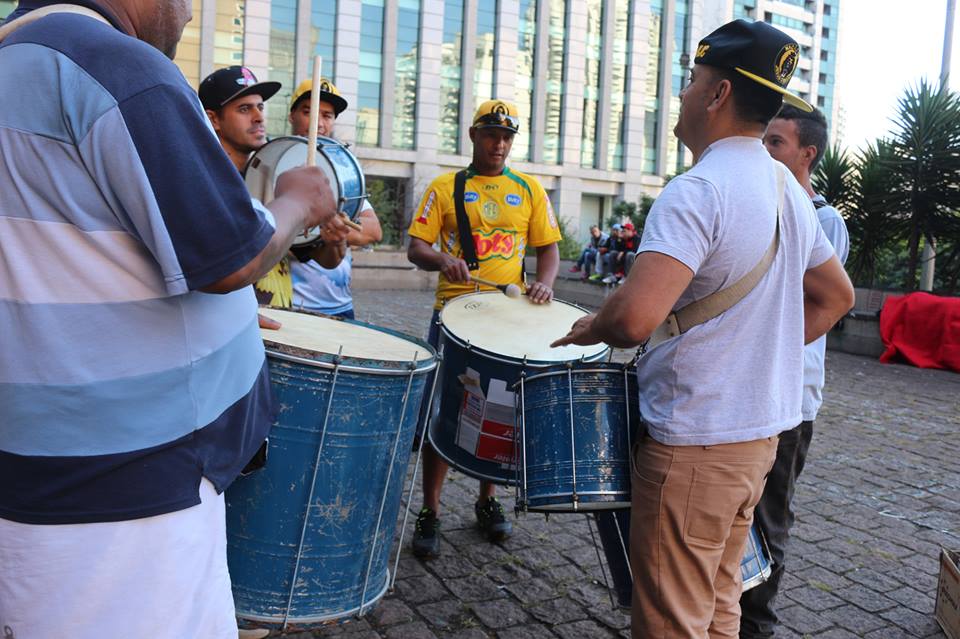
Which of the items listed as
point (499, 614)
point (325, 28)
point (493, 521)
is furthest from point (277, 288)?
point (325, 28)

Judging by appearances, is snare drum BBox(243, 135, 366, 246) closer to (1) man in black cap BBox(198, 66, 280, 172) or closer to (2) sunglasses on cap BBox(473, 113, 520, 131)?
(1) man in black cap BBox(198, 66, 280, 172)

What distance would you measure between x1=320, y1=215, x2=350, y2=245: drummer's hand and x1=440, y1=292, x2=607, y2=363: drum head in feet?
3.42

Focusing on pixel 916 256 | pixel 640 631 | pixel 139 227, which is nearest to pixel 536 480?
pixel 640 631

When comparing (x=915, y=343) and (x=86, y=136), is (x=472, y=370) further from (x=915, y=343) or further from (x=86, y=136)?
(x=915, y=343)

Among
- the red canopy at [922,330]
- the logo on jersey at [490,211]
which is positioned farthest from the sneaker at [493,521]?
the red canopy at [922,330]

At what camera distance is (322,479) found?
9.12ft

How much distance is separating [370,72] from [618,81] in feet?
54.7

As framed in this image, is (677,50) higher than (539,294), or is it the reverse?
(677,50)

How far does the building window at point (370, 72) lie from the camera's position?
155ft

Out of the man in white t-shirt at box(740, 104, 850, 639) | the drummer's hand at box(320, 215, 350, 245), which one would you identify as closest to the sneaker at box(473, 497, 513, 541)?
the man in white t-shirt at box(740, 104, 850, 639)

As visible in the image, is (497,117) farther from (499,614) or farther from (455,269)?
(499,614)

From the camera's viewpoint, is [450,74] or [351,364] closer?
[351,364]

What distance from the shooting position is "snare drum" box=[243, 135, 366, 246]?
290 centimetres

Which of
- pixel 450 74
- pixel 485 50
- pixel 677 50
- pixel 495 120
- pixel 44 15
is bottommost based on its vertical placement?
pixel 44 15
